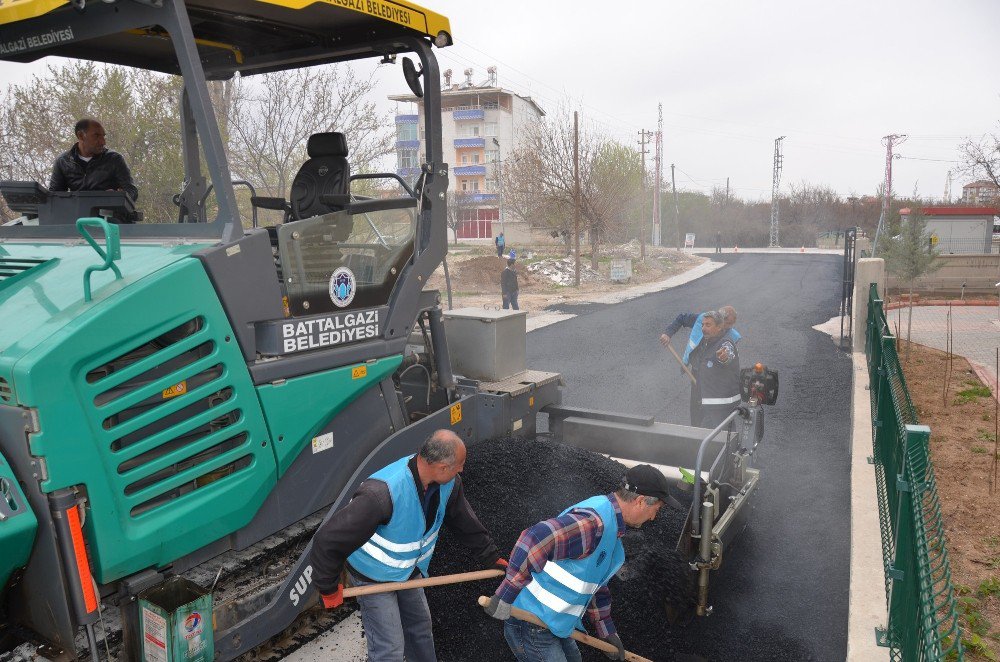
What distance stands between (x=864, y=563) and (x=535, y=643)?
9.58 ft

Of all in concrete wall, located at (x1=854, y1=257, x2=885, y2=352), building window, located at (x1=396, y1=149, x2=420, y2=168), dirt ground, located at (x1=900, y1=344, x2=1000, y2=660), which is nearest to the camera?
dirt ground, located at (x1=900, y1=344, x2=1000, y2=660)

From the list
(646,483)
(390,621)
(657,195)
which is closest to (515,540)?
(390,621)

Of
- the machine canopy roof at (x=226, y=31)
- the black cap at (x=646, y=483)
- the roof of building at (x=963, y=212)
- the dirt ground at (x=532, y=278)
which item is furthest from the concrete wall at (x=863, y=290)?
the roof of building at (x=963, y=212)

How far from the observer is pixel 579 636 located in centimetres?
354

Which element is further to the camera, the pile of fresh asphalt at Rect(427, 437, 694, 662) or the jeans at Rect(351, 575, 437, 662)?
the pile of fresh asphalt at Rect(427, 437, 694, 662)

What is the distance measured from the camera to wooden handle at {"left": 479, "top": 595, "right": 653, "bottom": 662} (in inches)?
132

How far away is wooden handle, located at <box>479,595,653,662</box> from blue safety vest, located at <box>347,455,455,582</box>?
389 mm

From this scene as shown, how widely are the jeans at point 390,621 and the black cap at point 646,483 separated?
3.93 feet

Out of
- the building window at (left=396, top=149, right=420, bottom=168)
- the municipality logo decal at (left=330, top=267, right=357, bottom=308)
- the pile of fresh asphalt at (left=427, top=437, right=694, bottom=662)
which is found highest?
the building window at (left=396, top=149, right=420, bottom=168)

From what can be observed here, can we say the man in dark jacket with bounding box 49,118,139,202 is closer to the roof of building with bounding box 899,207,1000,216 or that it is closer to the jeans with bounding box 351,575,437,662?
the jeans with bounding box 351,575,437,662

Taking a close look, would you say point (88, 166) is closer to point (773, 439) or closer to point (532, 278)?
point (773, 439)

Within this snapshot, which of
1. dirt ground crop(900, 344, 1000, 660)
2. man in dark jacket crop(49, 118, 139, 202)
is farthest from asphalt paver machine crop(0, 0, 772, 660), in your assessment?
dirt ground crop(900, 344, 1000, 660)

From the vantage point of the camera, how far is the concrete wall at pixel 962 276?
20750 millimetres

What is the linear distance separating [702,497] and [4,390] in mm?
3899
